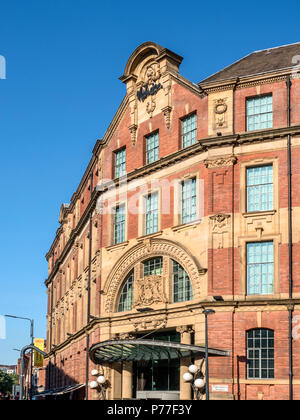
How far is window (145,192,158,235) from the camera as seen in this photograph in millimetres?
37406

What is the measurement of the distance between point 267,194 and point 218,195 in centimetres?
253

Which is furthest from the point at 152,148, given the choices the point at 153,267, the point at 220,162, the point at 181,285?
the point at 181,285

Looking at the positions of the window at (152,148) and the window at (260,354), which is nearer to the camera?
the window at (260,354)

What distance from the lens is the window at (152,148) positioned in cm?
3841

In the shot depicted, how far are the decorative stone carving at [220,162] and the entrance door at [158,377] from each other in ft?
31.9

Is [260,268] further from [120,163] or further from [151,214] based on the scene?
[120,163]

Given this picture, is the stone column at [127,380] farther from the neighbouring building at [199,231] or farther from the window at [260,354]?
the window at [260,354]

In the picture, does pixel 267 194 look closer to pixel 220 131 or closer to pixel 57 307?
pixel 220 131

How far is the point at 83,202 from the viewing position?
5294cm

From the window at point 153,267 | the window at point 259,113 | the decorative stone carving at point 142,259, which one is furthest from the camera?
the window at point 153,267

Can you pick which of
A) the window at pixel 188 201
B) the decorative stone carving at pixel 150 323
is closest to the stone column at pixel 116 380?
the decorative stone carving at pixel 150 323
